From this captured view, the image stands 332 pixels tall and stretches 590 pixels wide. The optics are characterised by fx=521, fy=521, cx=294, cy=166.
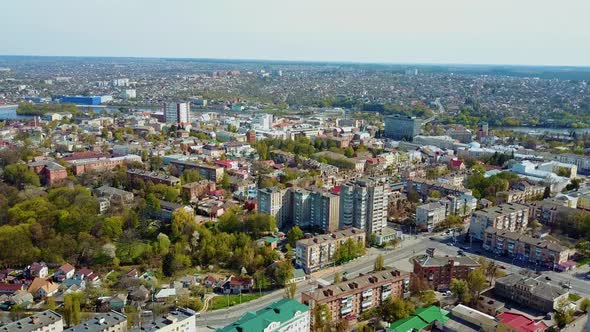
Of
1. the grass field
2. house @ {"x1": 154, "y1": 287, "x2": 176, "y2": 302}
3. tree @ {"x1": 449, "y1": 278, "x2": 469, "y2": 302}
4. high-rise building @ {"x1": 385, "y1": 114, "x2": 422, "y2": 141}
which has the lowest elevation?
the grass field

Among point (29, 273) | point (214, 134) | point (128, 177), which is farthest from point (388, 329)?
point (214, 134)

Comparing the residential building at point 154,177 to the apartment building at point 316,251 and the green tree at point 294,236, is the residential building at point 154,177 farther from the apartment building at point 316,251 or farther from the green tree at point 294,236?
the apartment building at point 316,251

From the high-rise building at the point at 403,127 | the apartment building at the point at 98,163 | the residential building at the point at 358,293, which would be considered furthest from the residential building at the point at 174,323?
the high-rise building at the point at 403,127

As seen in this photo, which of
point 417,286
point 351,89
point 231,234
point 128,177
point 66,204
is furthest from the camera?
point 351,89

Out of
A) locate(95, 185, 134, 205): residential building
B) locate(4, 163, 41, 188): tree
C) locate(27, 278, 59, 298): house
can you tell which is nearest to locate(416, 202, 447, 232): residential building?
locate(95, 185, 134, 205): residential building

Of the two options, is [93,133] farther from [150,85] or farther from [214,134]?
[150,85]

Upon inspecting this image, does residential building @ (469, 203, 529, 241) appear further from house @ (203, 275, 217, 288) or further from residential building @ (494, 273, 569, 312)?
house @ (203, 275, 217, 288)
